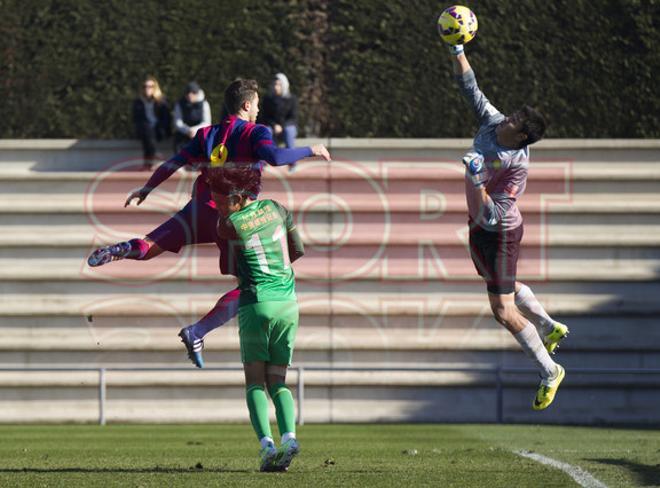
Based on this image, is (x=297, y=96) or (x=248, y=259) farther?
(x=297, y=96)

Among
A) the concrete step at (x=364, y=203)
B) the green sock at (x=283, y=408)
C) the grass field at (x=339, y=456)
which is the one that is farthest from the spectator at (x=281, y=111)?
the green sock at (x=283, y=408)

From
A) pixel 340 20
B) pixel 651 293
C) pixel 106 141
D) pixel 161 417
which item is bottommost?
pixel 161 417

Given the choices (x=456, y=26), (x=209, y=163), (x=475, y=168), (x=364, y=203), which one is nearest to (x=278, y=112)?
(x=364, y=203)

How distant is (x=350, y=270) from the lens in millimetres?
20047

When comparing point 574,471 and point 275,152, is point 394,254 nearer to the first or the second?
point 275,152

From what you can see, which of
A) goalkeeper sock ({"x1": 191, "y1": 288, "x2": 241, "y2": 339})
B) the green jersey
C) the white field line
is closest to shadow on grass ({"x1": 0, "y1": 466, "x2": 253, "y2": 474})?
goalkeeper sock ({"x1": 191, "y1": 288, "x2": 241, "y2": 339})

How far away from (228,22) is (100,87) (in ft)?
7.19

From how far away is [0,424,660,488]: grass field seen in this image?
357 inches

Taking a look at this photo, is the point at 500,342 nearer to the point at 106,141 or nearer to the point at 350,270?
the point at 350,270

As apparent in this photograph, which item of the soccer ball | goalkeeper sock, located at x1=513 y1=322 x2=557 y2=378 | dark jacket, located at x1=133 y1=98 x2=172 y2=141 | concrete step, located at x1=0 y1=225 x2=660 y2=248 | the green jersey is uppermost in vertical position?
the soccer ball

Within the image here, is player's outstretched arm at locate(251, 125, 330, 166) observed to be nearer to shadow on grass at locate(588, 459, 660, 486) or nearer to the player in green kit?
the player in green kit

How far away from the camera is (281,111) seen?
1938 centimetres

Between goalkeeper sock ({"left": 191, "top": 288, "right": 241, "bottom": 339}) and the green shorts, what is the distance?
1140 mm

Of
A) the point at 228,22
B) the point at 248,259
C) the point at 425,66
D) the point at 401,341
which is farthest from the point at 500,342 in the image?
the point at 248,259
